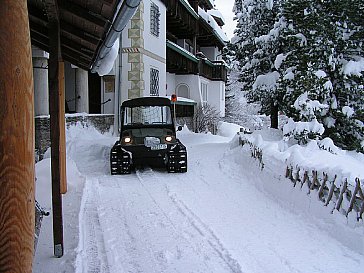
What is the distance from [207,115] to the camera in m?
27.5

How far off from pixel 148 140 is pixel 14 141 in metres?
9.25

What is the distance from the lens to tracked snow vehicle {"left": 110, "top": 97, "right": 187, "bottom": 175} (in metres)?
10.9

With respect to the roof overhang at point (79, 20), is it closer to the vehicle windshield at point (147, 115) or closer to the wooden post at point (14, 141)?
the wooden post at point (14, 141)

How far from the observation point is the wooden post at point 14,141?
6.38 feet

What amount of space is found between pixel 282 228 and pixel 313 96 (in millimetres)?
7707

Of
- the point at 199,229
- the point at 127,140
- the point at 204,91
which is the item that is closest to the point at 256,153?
the point at 127,140

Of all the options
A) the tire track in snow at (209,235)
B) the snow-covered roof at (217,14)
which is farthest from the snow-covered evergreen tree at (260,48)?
the snow-covered roof at (217,14)

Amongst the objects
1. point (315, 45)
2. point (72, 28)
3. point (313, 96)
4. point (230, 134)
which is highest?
point (315, 45)

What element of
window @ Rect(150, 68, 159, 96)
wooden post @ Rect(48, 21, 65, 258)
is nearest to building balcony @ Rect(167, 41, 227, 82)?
window @ Rect(150, 68, 159, 96)

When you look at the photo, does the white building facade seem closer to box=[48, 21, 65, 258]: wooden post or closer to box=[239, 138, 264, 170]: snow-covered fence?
box=[239, 138, 264, 170]: snow-covered fence

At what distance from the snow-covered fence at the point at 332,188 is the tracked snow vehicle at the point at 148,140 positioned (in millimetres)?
3715

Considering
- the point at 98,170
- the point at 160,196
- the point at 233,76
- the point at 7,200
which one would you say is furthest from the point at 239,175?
the point at 233,76

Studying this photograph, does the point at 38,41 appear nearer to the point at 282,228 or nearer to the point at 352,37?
the point at 282,228

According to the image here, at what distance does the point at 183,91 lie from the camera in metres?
29.4
